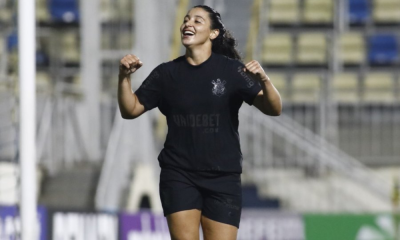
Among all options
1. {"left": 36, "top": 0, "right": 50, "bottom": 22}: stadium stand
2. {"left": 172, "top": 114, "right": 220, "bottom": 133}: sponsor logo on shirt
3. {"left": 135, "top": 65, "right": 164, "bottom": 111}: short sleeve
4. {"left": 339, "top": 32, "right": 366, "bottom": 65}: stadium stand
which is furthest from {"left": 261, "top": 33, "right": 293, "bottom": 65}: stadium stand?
{"left": 172, "top": 114, "right": 220, "bottom": 133}: sponsor logo on shirt

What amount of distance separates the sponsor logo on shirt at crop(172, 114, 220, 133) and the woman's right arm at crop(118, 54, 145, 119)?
0.25m

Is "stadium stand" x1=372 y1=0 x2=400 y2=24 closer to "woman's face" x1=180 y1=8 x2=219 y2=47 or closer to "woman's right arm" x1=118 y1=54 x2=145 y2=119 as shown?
"woman's face" x1=180 y1=8 x2=219 y2=47

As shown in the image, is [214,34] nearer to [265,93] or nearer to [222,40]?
[222,40]

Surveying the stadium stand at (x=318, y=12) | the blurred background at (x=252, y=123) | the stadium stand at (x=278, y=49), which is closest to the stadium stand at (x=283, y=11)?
the blurred background at (x=252, y=123)

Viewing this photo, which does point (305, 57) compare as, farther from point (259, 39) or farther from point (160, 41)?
point (160, 41)

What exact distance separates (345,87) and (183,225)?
12790 millimetres

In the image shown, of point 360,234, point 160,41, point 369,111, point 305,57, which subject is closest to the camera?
point 360,234

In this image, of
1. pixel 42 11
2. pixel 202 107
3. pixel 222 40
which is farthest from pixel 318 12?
pixel 202 107

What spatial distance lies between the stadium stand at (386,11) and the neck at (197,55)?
43.6 feet

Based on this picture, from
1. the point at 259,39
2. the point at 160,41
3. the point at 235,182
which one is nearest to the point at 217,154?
the point at 235,182

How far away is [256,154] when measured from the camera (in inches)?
584

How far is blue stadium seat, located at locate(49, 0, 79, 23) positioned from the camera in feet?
57.6

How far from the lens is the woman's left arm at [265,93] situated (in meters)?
4.66

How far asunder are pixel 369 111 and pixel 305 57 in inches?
69.7
